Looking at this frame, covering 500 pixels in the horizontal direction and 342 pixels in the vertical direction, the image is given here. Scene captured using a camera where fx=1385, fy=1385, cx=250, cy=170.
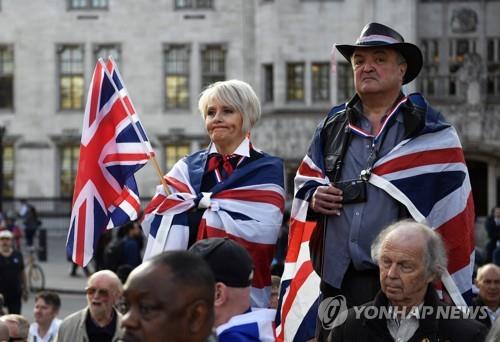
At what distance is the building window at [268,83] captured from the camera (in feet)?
146

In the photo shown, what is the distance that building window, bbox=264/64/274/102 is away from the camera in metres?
44.4

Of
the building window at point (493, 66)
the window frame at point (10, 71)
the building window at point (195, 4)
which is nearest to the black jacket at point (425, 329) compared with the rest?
the building window at point (493, 66)

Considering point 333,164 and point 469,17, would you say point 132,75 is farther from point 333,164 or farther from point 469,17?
point 333,164

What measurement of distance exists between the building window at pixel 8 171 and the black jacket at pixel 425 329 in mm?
42557

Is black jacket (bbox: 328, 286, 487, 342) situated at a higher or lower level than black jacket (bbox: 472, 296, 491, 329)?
higher

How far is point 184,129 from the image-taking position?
1854 inches

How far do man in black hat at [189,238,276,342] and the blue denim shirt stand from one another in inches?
70.5

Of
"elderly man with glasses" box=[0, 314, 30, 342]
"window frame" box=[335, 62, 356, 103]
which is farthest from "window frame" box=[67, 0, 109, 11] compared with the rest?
"elderly man with glasses" box=[0, 314, 30, 342]

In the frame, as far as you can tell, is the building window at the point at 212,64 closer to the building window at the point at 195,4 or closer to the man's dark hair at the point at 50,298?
the building window at the point at 195,4

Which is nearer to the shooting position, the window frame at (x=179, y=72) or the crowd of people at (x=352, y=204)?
the crowd of people at (x=352, y=204)

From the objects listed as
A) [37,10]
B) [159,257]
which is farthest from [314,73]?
[159,257]

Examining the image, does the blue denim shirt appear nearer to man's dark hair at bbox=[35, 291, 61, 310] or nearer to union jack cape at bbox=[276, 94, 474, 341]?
union jack cape at bbox=[276, 94, 474, 341]

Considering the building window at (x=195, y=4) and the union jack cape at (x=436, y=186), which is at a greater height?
the building window at (x=195, y=4)

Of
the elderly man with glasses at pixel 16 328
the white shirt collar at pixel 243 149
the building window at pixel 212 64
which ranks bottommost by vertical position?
the elderly man with glasses at pixel 16 328
